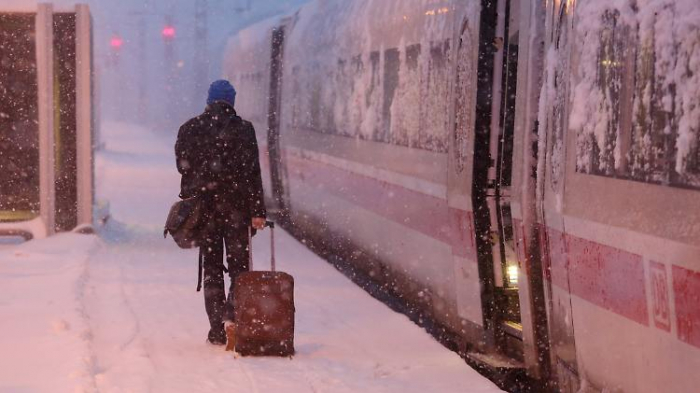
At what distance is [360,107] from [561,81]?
240 inches

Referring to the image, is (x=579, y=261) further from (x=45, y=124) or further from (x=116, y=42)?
(x=116, y=42)

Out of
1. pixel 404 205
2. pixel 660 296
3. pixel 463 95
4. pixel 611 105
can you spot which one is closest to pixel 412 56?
pixel 404 205

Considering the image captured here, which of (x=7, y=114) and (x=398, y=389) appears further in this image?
(x=7, y=114)

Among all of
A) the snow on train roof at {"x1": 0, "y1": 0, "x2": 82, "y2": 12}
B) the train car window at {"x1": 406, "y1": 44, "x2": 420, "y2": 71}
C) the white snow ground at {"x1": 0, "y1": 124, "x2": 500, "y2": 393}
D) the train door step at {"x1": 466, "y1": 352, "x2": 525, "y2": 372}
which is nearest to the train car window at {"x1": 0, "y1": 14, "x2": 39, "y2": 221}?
the snow on train roof at {"x1": 0, "y1": 0, "x2": 82, "y2": 12}

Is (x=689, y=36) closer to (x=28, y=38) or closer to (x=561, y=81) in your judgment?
(x=561, y=81)

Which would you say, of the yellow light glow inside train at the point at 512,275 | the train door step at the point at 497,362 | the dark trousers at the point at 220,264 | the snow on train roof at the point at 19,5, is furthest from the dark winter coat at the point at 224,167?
the snow on train roof at the point at 19,5

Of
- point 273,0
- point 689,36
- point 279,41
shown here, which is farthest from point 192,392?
point 273,0

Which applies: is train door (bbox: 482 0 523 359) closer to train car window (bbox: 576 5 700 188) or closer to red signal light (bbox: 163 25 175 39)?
train car window (bbox: 576 5 700 188)

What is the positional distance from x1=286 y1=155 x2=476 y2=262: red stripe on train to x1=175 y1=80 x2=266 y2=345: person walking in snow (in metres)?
1.33

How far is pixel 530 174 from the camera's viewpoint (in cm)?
740

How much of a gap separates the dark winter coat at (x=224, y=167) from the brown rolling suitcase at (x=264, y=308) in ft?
1.46

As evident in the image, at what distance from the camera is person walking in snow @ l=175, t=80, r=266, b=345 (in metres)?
8.62

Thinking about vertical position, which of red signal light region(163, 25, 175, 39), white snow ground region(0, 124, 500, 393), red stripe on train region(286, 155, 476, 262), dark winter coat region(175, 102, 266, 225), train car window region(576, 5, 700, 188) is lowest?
white snow ground region(0, 124, 500, 393)

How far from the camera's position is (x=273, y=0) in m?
91.8
